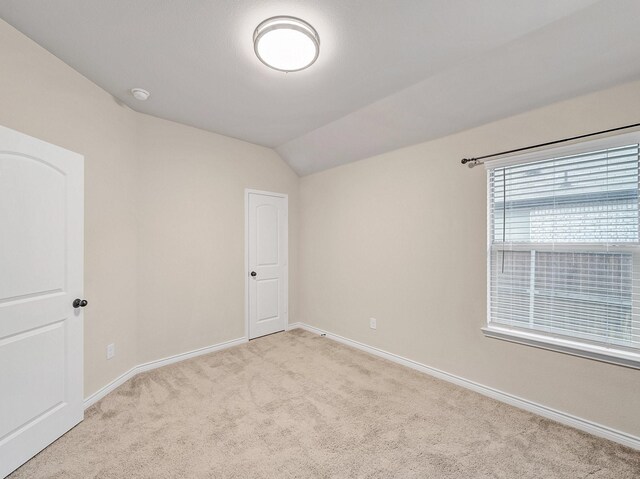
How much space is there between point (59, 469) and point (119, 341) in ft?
3.66

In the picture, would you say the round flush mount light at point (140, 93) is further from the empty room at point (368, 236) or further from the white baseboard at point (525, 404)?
the white baseboard at point (525, 404)

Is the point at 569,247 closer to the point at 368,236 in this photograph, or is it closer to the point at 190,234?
the point at 368,236

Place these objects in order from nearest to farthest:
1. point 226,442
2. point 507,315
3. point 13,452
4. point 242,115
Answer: point 13,452
point 226,442
point 507,315
point 242,115

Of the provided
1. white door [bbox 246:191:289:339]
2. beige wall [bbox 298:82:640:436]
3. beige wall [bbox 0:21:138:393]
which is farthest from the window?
beige wall [bbox 0:21:138:393]

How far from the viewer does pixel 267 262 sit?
4.05 metres

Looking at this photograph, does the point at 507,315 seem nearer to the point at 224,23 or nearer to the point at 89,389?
the point at 224,23

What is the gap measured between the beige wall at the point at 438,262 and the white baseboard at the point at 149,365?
4.18ft

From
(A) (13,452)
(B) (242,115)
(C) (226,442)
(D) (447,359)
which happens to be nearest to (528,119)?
(D) (447,359)

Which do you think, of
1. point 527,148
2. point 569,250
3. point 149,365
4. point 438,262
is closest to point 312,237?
point 438,262

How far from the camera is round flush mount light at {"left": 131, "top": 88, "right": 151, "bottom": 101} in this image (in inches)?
95.9

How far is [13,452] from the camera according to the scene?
166cm

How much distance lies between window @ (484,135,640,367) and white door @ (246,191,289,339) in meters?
2.67

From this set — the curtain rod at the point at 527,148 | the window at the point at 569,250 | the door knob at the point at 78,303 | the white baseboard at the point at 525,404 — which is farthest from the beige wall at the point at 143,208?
the window at the point at 569,250

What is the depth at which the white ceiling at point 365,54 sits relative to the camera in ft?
5.18
